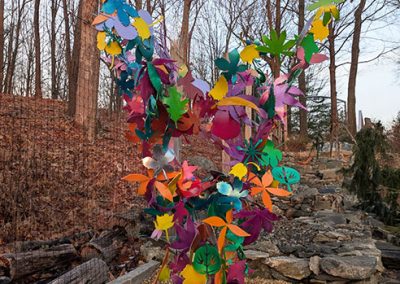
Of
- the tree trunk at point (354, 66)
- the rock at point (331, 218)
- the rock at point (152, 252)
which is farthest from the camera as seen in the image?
the tree trunk at point (354, 66)

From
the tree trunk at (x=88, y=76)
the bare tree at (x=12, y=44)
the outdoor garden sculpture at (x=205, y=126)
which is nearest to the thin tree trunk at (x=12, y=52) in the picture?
the bare tree at (x=12, y=44)

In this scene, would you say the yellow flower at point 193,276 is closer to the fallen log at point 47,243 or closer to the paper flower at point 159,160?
the paper flower at point 159,160

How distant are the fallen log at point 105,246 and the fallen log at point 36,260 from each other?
131 mm

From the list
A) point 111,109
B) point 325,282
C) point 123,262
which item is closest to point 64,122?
point 111,109

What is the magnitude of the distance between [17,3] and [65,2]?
215 cm

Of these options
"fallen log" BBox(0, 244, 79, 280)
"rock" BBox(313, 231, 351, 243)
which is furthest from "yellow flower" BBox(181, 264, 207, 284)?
"rock" BBox(313, 231, 351, 243)

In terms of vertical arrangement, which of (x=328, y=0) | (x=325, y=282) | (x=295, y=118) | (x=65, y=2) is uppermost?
(x=65, y=2)

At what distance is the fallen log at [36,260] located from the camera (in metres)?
2.94

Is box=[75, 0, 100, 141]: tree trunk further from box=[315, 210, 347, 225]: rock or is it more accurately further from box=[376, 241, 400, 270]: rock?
box=[376, 241, 400, 270]: rock

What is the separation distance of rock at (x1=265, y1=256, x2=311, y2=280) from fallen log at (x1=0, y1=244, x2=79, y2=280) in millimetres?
1717

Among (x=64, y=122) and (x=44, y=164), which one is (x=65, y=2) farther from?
(x=44, y=164)

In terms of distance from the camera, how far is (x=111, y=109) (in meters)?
7.93

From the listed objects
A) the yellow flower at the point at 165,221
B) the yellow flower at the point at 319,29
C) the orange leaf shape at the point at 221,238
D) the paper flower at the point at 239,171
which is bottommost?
the orange leaf shape at the point at 221,238

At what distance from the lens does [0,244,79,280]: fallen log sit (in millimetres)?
2939
